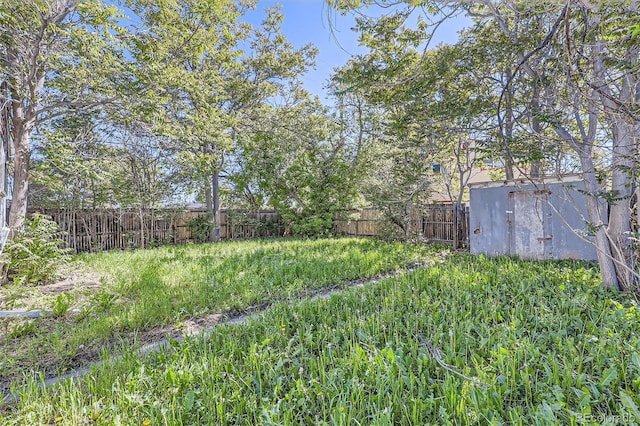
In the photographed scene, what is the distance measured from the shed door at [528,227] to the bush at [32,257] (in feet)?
28.6

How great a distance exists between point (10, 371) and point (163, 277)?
2.75m

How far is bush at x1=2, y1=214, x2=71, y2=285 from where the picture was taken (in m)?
5.06

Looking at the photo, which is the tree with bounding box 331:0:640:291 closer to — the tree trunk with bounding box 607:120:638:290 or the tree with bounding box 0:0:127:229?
the tree trunk with bounding box 607:120:638:290

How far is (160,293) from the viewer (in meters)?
4.45

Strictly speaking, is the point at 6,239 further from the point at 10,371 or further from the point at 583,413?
the point at 583,413

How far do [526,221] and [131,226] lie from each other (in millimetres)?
10860

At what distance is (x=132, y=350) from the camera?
2754 mm

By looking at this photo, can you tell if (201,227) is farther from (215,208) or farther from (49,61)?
(49,61)

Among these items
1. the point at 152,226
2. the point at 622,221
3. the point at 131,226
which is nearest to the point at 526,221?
the point at 622,221

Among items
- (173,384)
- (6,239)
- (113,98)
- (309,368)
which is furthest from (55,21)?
(309,368)

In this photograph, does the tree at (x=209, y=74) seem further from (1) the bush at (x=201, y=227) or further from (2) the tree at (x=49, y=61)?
(2) the tree at (x=49, y=61)

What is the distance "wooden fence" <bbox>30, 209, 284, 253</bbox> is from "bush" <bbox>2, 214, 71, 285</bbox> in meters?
2.27

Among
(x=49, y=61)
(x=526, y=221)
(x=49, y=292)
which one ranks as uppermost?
(x=49, y=61)

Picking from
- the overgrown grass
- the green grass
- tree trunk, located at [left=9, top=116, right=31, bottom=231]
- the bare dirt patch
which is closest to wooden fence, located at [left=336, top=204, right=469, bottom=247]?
the green grass
